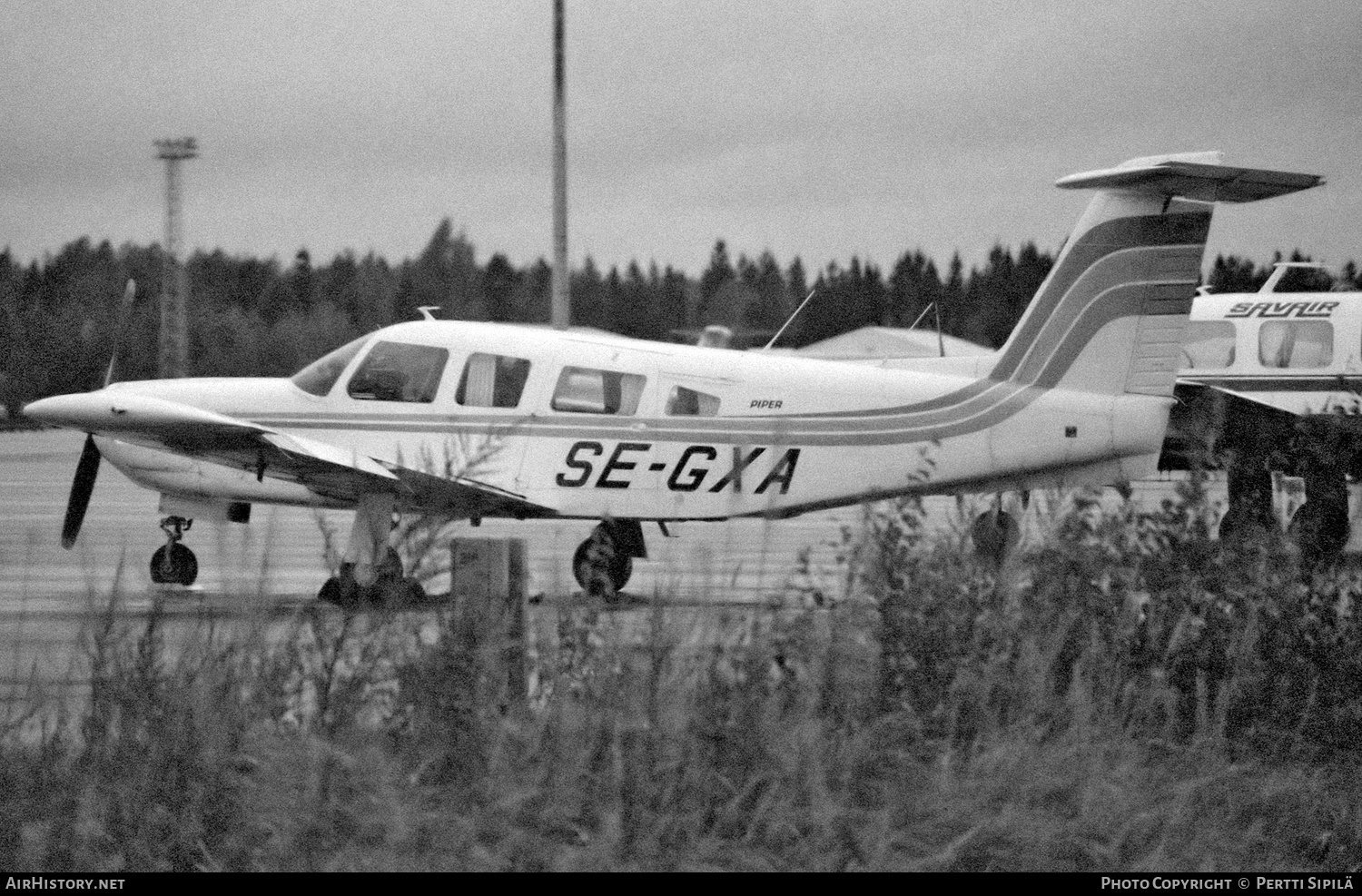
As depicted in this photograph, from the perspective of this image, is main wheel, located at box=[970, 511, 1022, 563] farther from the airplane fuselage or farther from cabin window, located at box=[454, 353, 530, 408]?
cabin window, located at box=[454, 353, 530, 408]

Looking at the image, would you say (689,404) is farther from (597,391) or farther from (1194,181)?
(1194,181)

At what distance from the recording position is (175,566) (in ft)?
45.6

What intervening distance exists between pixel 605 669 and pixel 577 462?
22.4 feet

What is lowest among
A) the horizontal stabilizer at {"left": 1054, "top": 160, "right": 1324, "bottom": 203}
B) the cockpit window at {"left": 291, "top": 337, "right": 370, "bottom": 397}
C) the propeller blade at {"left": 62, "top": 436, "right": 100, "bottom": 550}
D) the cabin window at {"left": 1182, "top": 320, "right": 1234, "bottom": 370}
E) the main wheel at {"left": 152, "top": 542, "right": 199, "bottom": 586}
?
the main wheel at {"left": 152, "top": 542, "right": 199, "bottom": 586}

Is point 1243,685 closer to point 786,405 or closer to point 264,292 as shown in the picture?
point 786,405

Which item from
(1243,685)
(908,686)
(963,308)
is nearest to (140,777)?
(908,686)

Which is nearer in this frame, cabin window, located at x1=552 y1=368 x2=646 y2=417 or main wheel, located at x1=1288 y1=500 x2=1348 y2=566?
main wheel, located at x1=1288 y1=500 x2=1348 y2=566

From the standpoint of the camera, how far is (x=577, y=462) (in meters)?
13.4

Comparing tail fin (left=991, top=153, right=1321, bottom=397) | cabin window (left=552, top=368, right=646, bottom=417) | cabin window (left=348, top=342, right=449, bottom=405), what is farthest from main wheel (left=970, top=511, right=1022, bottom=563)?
cabin window (left=348, top=342, right=449, bottom=405)

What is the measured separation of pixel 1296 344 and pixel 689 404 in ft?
27.5

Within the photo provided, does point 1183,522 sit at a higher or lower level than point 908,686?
higher

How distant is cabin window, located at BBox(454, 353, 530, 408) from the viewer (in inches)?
531

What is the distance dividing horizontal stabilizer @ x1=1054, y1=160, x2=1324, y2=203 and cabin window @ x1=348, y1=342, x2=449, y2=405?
4.93 meters
